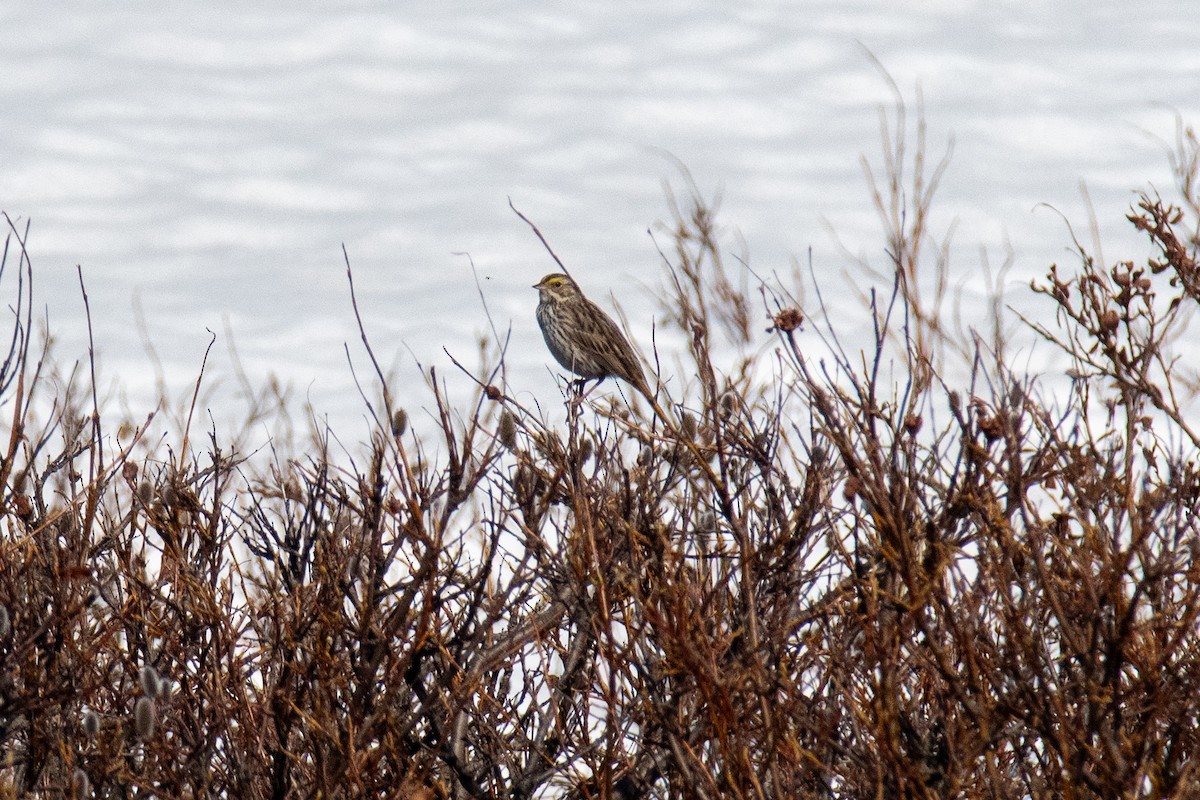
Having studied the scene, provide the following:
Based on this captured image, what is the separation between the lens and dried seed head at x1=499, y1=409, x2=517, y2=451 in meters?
5.16

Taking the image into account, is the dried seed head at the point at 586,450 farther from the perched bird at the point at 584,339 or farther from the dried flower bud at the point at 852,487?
the perched bird at the point at 584,339

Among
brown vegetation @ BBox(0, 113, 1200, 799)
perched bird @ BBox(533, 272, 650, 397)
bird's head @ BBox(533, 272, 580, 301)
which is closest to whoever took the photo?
brown vegetation @ BBox(0, 113, 1200, 799)

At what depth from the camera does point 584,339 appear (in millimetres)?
11531

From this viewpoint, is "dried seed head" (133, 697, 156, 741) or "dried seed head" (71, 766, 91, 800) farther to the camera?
"dried seed head" (133, 697, 156, 741)

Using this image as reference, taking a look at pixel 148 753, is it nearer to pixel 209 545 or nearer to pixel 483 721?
pixel 209 545

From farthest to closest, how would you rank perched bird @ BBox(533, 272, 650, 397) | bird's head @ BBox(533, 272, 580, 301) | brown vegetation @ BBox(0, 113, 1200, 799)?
bird's head @ BBox(533, 272, 580, 301) < perched bird @ BBox(533, 272, 650, 397) < brown vegetation @ BBox(0, 113, 1200, 799)

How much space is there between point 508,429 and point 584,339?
250 inches

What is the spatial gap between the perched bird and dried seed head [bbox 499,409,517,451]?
19.3 feet

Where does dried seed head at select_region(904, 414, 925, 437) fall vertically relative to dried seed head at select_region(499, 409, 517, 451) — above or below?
below

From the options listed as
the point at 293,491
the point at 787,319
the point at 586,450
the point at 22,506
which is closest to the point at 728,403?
the point at 586,450

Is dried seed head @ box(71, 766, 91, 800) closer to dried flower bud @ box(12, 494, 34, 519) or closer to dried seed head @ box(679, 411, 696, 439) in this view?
dried flower bud @ box(12, 494, 34, 519)

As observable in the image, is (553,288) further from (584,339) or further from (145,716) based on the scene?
(145,716)

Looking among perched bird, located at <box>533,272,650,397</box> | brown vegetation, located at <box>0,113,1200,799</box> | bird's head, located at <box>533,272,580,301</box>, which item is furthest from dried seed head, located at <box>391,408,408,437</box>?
bird's head, located at <box>533,272,580,301</box>

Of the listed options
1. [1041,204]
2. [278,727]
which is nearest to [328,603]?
[278,727]
